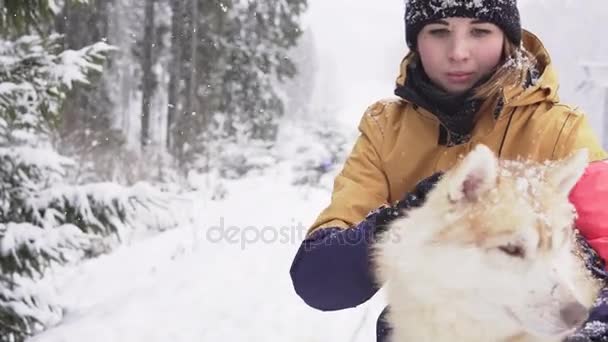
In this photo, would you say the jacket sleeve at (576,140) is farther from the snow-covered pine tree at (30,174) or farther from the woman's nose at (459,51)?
the snow-covered pine tree at (30,174)

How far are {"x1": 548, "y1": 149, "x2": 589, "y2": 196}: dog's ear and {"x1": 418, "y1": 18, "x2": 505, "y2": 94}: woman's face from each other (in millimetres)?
346

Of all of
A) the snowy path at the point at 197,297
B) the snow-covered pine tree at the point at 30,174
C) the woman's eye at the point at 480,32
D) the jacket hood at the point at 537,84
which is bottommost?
the snowy path at the point at 197,297

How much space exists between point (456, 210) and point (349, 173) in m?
0.55

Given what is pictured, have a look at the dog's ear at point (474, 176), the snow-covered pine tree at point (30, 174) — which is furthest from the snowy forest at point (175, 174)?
the dog's ear at point (474, 176)

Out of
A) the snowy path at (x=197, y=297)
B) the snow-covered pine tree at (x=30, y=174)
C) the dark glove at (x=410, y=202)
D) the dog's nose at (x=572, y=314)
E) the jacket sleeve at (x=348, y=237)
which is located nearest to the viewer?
the dog's nose at (x=572, y=314)

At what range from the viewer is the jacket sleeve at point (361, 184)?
158 centimetres

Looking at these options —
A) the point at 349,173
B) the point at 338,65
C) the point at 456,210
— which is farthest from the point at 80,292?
the point at 338,65

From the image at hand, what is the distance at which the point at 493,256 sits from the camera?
44.8 inches

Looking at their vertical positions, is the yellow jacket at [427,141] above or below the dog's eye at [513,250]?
above

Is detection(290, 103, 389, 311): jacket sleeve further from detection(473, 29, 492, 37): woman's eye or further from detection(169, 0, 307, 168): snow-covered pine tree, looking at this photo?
detection(169, 0, 307, 168): snow-covered pine tree

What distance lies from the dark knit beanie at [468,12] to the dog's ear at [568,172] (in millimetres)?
480

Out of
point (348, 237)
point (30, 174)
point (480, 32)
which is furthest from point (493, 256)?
point (30, 174)

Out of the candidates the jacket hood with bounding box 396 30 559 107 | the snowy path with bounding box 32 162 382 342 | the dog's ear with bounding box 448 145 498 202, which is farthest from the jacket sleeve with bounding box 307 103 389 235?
the snowy path with bounding box 32 162 382 342

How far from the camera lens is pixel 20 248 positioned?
408 cm
